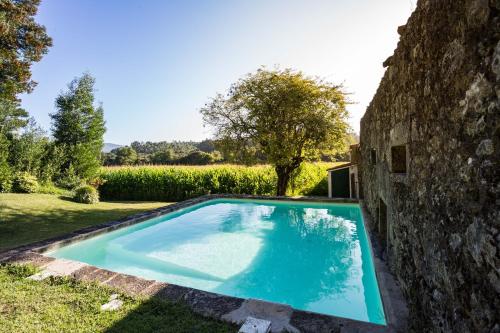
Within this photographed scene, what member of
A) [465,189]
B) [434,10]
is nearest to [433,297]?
[465,189]

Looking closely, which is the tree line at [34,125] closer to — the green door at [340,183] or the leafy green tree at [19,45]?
the leafy green tree at [19,45]

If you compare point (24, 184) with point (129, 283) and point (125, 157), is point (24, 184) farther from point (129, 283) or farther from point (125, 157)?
point (125, 157)

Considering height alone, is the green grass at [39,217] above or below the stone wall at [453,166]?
below

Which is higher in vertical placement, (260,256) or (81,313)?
(81,313)

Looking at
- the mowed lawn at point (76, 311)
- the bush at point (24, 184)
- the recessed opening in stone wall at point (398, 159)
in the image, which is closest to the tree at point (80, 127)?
A: the bush at point (24, 184)

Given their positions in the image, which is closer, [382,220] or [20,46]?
[382,220]

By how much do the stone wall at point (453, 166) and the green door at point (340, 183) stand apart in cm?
1071

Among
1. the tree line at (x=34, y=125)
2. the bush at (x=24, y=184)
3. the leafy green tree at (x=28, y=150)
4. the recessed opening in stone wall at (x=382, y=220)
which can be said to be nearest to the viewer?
the recessed opening in stone wall at (x=382, y=220)

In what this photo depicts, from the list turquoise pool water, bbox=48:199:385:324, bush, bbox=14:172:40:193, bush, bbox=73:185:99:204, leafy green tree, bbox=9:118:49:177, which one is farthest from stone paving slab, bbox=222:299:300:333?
leafy green tree, bbox=9:118:49:177

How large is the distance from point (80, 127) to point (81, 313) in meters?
18.3

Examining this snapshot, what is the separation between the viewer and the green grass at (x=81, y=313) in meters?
2.83

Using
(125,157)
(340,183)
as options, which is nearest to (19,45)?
(340,183)

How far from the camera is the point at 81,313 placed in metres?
3.14

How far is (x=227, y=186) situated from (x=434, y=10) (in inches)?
553
